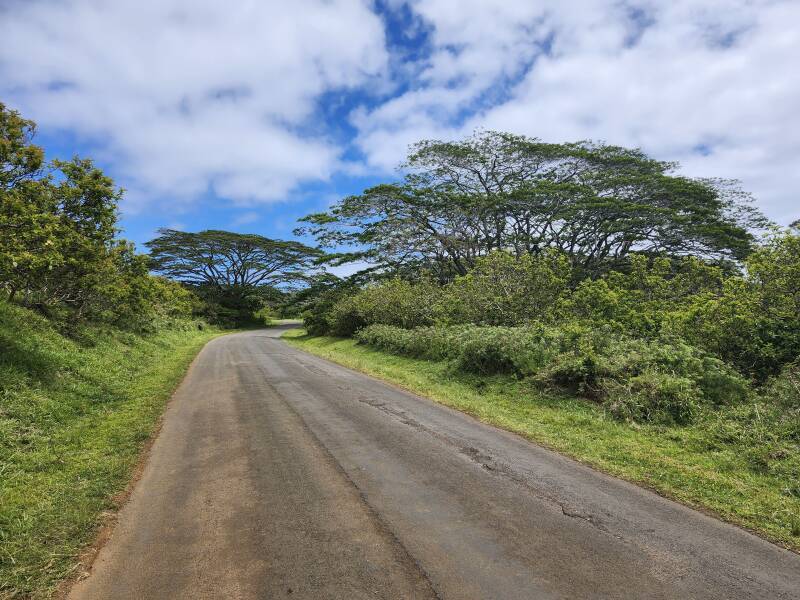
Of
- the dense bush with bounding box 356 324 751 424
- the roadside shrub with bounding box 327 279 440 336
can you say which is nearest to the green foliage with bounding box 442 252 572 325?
the roadside shrub with bounding box 327 279 440 336

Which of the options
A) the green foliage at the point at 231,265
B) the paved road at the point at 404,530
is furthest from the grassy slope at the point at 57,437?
the green foliage at the point at 231,265

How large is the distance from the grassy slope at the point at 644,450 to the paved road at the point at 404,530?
45 cm

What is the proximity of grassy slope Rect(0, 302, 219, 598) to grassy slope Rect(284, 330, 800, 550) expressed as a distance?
628 cm

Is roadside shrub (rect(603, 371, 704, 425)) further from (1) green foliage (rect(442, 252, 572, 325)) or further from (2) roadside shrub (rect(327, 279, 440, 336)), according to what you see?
(2) roadside shrub (rect(327, 279, 440, 336))

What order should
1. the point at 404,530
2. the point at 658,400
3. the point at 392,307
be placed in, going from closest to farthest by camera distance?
1. the point at 404,530
2. the point at 658,400
3. the point at 392,307

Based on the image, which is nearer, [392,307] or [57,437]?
[57,437]

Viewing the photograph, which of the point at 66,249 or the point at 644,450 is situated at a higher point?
the point at 66,249

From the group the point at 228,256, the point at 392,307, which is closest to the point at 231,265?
the point at 228,256

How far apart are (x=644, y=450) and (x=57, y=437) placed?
373 inches

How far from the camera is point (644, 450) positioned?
688cm

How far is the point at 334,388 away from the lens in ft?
39.5

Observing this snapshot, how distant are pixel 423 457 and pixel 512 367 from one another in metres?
7.04

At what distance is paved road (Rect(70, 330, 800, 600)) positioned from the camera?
3459 millimetres

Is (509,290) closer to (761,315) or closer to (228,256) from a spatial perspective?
(761,315)
